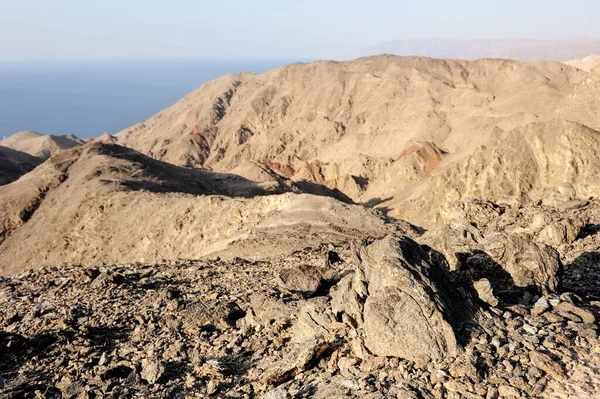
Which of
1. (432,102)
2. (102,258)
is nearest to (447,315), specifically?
(102,258)

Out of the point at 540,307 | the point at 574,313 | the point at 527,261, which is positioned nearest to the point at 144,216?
the point at 527,261

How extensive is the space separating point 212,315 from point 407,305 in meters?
4.07

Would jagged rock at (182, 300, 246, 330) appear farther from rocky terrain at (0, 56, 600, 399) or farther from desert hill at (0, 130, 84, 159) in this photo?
desert hill at (0, 130, 84, 159)

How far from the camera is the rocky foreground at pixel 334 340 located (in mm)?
5562

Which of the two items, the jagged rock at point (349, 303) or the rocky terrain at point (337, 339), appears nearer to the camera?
the rocky terrain at point (337, 339)

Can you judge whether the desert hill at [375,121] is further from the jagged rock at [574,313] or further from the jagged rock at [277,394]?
the jagged rock at [277,394]

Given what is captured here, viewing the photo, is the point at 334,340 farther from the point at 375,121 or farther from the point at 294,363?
the point at 375,121

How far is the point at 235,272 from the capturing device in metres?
11.7

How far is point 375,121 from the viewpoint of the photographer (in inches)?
3078

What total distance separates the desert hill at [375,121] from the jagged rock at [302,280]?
84.9ft

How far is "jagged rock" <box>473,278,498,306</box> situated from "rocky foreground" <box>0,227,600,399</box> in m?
0.02

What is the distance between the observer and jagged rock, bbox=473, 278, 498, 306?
22.4ft

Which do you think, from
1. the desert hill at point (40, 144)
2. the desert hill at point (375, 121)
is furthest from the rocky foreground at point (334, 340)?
the desert hill at point (40, 144)

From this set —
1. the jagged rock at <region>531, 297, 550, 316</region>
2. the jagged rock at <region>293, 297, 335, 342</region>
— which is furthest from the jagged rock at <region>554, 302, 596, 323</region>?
the jagged rock at <region>293, 297, 335, 342</region>
